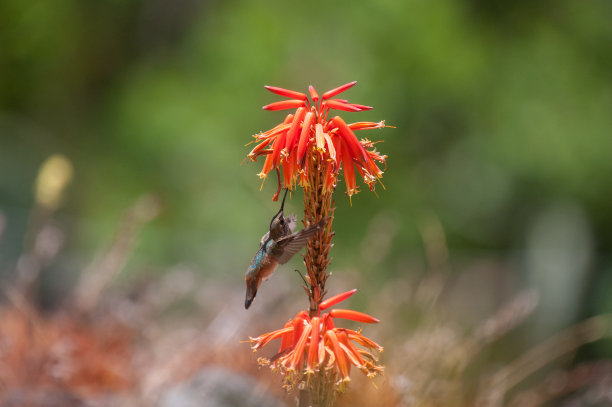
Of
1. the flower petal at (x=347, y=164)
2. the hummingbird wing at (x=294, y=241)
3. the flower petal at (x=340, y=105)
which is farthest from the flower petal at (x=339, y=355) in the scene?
the flower petal at (x=340, y=105)

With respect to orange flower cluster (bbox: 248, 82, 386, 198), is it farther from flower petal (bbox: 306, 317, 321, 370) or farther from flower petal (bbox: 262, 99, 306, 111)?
flower petal (bbox: 306, 317, 321, 370)

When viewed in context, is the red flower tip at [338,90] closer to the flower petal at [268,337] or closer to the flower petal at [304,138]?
the flower petal at [304,138]

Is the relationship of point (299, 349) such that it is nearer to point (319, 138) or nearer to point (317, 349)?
point (317, 349)

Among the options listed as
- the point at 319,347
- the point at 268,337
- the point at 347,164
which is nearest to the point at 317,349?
the point at 319,347

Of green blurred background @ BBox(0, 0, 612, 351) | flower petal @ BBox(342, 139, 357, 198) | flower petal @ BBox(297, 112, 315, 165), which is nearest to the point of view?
flower petal @ BBox(297, 112, 315, 165)

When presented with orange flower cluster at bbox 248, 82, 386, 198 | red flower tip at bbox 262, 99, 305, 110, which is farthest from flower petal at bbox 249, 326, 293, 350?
red flower tip at bbox 262, 99, 305, 110
